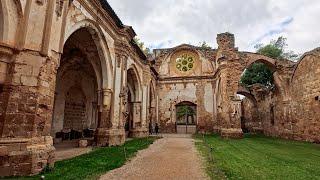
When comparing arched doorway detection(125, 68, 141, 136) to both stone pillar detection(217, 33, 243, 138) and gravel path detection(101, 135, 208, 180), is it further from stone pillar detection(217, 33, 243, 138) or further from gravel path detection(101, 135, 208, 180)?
gravel path detection(101, 135, 208, 180)

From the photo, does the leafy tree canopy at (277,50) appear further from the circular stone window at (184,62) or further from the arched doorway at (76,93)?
the arched doorway at (76,93)

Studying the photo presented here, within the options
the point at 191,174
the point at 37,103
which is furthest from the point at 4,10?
the point at 191,174

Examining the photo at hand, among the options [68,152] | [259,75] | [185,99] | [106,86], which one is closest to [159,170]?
[68,152]

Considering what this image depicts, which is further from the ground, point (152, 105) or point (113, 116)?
point (152, 105)

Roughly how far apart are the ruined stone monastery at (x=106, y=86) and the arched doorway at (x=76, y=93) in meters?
0.06

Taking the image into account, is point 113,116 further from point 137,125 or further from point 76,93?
point 137,125

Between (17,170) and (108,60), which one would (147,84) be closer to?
(108,60)

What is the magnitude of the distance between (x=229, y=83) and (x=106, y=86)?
966 cm

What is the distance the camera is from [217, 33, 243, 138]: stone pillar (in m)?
16.5

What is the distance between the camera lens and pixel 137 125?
Result: 17.0 m

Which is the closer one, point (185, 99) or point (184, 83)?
point (185, 99)

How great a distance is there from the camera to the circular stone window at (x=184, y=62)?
24.1 metres

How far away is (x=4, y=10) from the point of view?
525 centimetres

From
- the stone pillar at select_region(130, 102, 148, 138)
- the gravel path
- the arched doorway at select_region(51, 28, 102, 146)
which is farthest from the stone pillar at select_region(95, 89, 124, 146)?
the stone pillar at select_region(130, 102, 148, 138)
